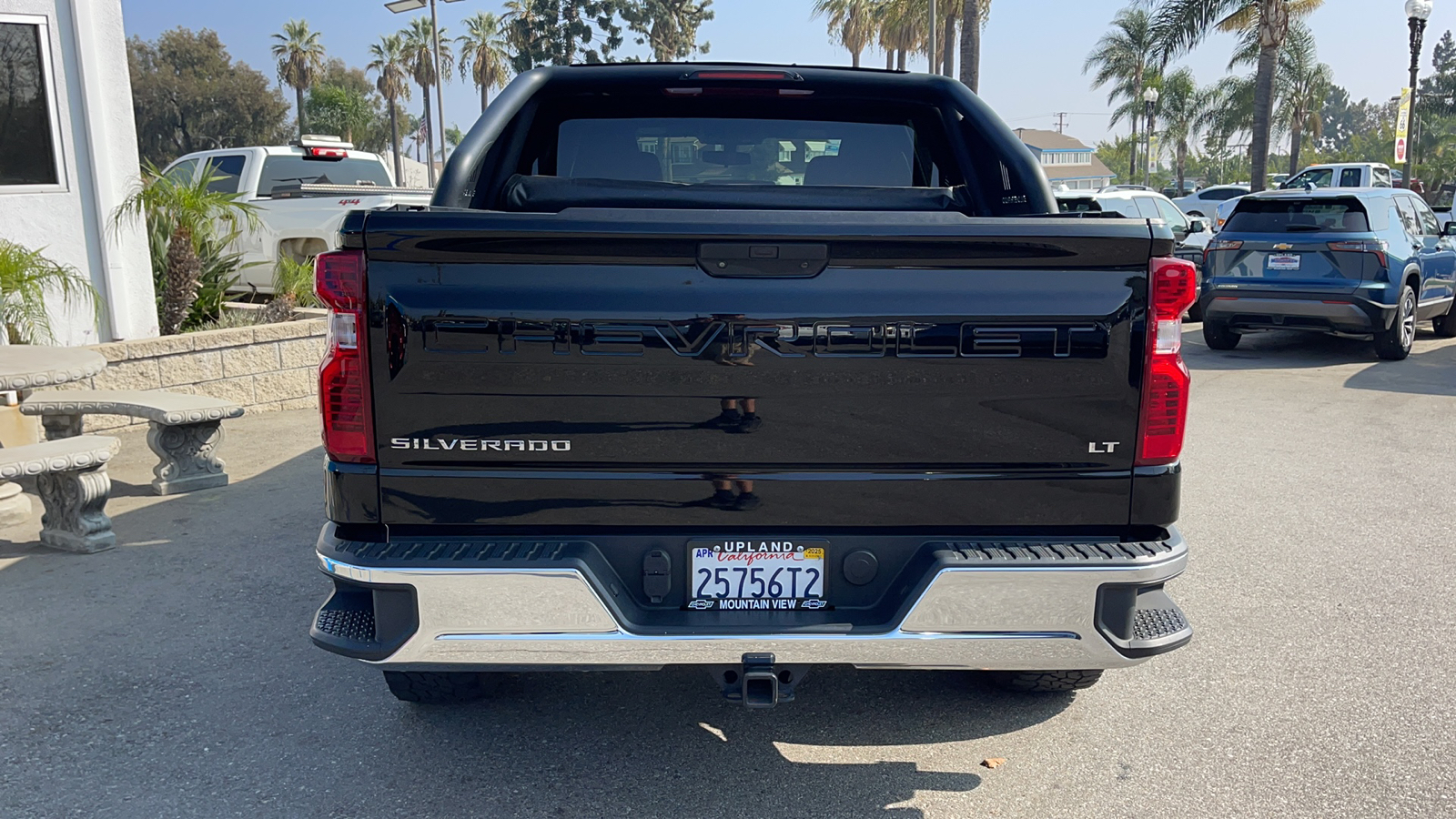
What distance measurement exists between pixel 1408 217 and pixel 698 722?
11.8 metres

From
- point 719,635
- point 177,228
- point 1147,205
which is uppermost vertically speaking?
point 177,228

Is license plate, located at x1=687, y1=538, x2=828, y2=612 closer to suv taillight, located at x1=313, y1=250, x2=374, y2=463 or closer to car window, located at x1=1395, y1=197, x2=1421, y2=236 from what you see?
suv taillight, located at x1=313, y1=250, x2=374, y2=463

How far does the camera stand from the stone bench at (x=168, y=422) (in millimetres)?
6191

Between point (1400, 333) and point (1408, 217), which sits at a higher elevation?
point (1408, 217)

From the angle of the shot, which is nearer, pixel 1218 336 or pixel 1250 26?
pixel 1218 336

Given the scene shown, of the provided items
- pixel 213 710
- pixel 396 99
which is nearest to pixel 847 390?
pixel 213 710

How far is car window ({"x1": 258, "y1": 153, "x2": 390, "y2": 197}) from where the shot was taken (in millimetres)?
12430

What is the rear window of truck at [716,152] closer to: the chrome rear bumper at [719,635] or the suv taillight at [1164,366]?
the suv taillight at [1164,366]

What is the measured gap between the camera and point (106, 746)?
11.3 ft

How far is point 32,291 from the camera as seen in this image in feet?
24.0

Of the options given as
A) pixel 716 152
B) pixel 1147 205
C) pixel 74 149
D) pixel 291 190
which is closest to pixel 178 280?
pixel 74 149

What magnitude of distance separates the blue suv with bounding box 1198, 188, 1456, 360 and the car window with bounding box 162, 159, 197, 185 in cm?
1100

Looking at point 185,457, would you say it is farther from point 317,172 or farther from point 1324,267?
point 1324,267

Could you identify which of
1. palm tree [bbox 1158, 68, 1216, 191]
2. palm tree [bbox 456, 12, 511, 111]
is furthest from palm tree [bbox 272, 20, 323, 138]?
palm tree [bbox 1158, 68, 1216, 191]
